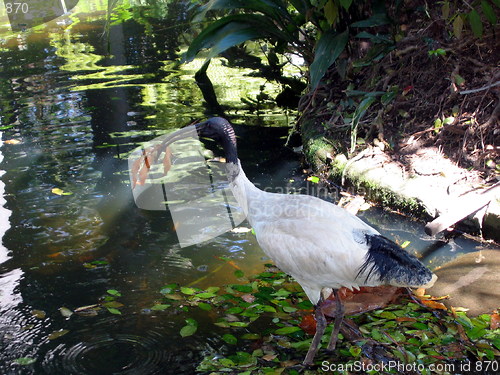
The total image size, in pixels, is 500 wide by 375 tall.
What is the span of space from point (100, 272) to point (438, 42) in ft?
14.0

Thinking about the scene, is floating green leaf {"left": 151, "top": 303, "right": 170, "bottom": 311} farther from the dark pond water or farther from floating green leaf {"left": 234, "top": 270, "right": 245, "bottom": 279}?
floating green leaf {"left": 234, "top": 270, "right": 245, "bottom": 279}

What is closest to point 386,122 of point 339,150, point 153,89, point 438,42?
point 339,150

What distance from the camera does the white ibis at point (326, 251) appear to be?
3.68 metres

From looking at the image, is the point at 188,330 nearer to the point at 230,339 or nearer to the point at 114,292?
the point at 230,339

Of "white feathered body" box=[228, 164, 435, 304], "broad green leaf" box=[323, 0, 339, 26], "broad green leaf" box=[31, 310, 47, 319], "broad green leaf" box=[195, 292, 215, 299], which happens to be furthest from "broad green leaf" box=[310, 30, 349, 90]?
"broad green leaf" box=[31, 310, 47, 319]

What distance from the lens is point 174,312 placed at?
4305mm

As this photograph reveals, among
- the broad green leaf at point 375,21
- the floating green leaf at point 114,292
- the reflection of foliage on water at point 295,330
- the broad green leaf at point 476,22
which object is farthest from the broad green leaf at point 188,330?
the broad green leaf at point 375,21

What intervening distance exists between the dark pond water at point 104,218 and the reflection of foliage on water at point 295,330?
0.36 ft

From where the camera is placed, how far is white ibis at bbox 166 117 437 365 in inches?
145

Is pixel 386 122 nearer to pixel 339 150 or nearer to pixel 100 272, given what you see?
pixel 339 150

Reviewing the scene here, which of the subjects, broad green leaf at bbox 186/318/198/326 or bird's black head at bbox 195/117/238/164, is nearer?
broad green leaf at bbox 186/318/198/326

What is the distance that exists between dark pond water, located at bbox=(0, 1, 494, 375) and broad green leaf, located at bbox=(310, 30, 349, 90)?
111 centimetres

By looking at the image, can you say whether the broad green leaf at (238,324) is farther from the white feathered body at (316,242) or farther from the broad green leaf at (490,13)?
the broad green leaf at (490,13)

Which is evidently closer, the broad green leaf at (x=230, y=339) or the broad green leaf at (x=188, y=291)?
the broad green leaf at (x=230, y=339)
